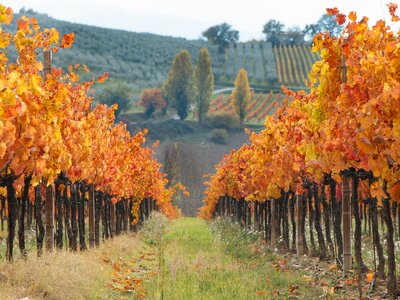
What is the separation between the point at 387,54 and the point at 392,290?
3405mm

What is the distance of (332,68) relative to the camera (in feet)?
38.8

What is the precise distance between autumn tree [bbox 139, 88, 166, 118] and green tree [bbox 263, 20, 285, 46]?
7278cm

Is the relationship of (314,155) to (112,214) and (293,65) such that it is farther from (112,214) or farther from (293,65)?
(293,65)

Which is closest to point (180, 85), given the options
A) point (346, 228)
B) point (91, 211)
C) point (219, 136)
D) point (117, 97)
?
point (117, 97)

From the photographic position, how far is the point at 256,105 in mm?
109750

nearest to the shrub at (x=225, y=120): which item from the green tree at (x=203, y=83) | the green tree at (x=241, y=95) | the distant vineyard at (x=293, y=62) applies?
the green tree at (x=241, y=95)

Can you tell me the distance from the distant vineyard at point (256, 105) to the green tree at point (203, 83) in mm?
4102

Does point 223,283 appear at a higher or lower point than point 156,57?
lower

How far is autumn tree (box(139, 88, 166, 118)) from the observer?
102 metres

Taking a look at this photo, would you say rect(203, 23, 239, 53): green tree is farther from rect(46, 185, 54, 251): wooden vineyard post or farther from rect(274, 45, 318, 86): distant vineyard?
rect(46, 185, 54, 251): wooden vineyard post

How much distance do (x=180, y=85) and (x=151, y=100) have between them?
5347mm

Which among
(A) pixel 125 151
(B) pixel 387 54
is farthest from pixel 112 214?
(B) pixel 387 54

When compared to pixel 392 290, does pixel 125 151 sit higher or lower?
higher

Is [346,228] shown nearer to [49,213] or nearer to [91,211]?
[49,213]
